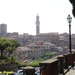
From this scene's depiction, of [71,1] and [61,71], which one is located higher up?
[71,1]

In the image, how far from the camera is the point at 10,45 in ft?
211

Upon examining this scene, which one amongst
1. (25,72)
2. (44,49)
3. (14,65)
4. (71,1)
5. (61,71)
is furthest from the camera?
(44,49)

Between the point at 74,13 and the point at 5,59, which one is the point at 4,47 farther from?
the point at 74,13

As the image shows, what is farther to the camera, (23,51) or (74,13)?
(23,51)

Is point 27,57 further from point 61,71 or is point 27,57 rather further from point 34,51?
point 61,71

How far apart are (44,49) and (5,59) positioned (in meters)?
135

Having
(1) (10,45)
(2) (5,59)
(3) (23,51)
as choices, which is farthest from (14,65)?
(3) (23,51)

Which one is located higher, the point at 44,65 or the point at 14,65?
the point at 44,65

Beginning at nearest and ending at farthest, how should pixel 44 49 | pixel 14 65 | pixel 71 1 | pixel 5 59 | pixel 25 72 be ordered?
pixel 25 72 < pixel 71 1 < pixel 14 65 < pixel 5 59 < pixel 44 49

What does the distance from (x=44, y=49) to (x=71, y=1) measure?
180 meters

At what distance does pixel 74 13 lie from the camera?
52.0 ft

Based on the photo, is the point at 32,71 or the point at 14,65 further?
the point at 14,65

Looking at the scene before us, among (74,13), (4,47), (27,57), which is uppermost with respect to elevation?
(74,13)

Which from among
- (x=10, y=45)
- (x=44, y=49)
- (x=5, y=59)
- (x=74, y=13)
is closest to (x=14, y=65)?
(x=5, y=59)
